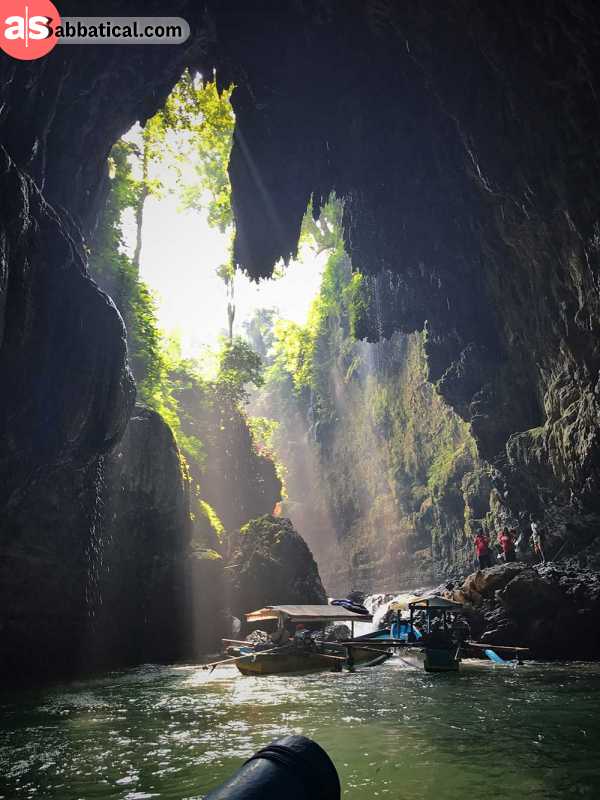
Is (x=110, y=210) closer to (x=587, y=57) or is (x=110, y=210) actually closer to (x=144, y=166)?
(x=144, y=166)

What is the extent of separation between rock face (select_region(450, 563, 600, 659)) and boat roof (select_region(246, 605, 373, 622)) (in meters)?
4.06

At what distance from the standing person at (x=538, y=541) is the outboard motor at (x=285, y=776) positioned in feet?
67.5

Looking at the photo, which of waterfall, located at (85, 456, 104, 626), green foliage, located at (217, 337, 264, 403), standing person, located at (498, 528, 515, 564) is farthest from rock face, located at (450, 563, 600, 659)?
green foliage, located at (217, 337, 264, 403)

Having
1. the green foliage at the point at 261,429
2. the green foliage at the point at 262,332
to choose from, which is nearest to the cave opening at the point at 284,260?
the green foliage at the point at 261,429

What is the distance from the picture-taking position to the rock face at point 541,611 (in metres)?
15.8

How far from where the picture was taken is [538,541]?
2083 centimetres

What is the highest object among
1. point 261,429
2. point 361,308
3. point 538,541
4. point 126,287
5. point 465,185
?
point 126,287

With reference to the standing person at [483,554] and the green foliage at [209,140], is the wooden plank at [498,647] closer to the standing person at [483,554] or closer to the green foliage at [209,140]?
the standing person at [483,554]

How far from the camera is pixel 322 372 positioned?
5103 cm

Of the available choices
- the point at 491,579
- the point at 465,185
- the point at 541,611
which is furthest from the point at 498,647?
the point at 465,185

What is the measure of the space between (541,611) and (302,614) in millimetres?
7057

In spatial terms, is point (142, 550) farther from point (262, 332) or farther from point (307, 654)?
point (262, 332)

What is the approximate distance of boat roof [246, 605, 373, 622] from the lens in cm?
1639

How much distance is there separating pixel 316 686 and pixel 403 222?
52.9ft
